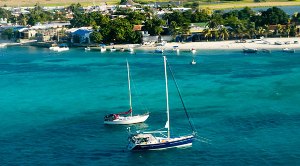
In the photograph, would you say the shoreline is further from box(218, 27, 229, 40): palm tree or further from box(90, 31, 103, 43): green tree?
box(90, 31, 103, 43): green tree

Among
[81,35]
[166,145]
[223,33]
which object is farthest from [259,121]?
[81,35]

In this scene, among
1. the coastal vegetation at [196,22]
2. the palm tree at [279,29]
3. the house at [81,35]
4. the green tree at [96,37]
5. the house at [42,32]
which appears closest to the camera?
the coastal vegetation at [196,22]

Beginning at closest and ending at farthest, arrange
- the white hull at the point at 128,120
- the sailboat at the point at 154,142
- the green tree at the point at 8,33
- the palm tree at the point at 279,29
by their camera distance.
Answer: the sailboat at the point at 154,142 → the white hull at the point at 128,120 → the palm tree at the point at 279,29 → the green tree at the point at 8,33

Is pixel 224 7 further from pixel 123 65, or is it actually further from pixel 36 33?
pixel 123 65

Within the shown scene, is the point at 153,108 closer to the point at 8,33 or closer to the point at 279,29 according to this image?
the point at 279,29

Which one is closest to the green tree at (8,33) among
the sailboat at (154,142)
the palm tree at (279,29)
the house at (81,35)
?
the house at (81,35)

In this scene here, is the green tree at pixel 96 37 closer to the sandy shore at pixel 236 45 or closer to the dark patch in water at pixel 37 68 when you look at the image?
the sandy shore at pixel 236 45

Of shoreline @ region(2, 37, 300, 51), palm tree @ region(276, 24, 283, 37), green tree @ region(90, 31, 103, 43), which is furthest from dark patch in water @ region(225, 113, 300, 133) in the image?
green tree @ region(90, 31, 103, 43)
